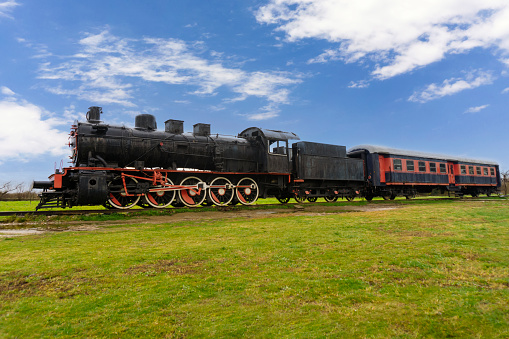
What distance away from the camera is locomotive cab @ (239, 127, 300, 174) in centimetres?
1603

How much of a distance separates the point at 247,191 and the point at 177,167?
12.1 feet

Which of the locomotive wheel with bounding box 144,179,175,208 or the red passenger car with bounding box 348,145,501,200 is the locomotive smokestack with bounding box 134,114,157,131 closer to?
the locomotive wheel with bounding box 144,179,175,208

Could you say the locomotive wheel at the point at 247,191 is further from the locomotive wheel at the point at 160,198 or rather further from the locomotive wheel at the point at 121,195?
the locomotive wheel at the point at 121,195

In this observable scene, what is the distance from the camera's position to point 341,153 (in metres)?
20.0

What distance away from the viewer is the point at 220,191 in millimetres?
15016

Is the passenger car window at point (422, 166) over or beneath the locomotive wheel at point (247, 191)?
over

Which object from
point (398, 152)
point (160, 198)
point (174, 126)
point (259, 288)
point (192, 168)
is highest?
point (174, 126)

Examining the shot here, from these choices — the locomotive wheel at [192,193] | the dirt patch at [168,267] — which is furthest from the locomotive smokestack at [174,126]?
the dirt patch at [168,267]

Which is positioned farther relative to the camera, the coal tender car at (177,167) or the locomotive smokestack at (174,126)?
the locomotive smokestack at (174,126)

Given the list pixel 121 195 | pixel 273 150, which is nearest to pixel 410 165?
pixel 273 150

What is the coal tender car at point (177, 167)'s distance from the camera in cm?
1202

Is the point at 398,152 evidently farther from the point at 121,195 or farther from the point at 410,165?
the point at 121,195

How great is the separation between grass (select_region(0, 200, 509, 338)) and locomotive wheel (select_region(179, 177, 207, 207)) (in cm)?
791

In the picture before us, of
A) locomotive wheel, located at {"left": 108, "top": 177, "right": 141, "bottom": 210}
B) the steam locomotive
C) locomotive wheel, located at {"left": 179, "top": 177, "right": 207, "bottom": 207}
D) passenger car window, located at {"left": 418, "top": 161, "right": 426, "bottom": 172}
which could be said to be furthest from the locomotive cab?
passenger car window, located at {"left": 418, "top": 161, "right": 426, "bottom": 172}
